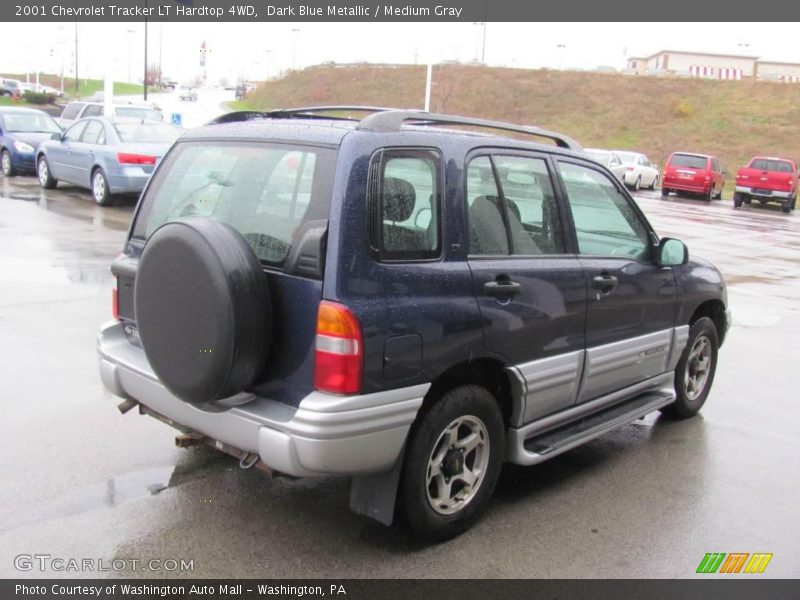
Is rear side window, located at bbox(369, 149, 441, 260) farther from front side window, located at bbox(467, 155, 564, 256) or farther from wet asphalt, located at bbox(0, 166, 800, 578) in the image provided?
wet asphalt, located at bbox(0, 166, 800, 578)

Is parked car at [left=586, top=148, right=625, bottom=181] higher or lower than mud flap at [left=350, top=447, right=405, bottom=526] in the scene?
higher

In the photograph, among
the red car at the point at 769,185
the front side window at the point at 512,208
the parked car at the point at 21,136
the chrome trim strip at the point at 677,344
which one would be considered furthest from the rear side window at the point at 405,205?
the red car at the point at 769,185

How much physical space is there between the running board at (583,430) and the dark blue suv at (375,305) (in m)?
0.01

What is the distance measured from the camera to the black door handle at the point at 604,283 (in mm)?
4508

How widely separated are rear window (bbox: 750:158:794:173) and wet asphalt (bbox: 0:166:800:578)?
25586 mm

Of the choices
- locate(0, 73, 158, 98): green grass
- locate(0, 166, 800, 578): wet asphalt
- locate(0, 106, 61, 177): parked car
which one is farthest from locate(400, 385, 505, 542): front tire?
locate(0, 73, 158, 98): green grass

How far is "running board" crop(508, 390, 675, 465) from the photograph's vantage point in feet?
13.6

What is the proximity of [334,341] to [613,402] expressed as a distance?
7.53 ft

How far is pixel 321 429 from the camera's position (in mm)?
3225

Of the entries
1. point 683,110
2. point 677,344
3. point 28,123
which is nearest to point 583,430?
point 677,344

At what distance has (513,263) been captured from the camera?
159 inches

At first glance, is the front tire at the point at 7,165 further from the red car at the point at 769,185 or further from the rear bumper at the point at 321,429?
the red car at the point at 769,185

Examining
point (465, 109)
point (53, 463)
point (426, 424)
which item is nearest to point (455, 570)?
point (426, 424)

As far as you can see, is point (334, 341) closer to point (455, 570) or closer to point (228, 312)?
point (228, 312)
